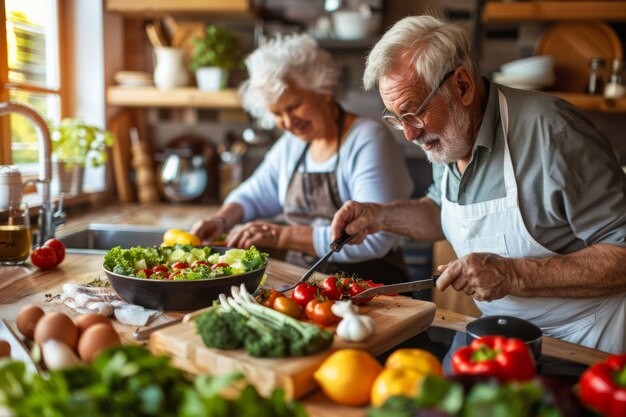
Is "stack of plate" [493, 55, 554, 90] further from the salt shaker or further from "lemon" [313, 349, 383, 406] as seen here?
"lemon" [313, 349, 383, 406]

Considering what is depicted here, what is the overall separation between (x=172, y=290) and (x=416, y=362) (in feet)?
2.34

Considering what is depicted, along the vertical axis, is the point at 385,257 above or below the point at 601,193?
below

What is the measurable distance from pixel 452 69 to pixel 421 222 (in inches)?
24.0

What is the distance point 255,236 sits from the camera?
225 cm

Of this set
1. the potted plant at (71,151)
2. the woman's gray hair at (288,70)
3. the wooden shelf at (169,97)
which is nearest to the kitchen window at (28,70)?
the potted plant at (71,151)

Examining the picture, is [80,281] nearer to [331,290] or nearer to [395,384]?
[331,290]

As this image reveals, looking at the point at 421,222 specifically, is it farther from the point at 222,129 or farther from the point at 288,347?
the point at 222,129

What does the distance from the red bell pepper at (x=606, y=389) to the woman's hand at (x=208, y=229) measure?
1702 millimetres

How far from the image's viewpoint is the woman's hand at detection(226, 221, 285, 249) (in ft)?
7.31

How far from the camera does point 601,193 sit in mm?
1521

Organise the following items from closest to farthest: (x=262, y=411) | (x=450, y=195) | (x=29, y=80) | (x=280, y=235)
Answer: (x=262, y=411), (x=450, y=195), (x=280, y=235), (x=29, y=80)

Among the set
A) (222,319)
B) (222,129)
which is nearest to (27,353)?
(222,319)

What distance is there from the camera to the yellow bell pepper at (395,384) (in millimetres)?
912

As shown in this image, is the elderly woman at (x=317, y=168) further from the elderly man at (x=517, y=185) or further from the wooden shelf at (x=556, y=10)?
the wooden shelf at (x=556, y=10)
